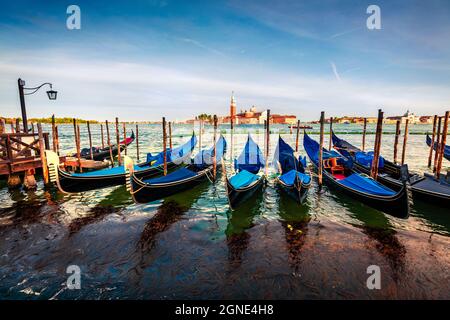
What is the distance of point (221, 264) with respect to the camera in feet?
14.3

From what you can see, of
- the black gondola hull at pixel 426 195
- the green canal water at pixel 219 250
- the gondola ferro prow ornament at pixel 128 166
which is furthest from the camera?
the black gondola hull at pixel 426 195

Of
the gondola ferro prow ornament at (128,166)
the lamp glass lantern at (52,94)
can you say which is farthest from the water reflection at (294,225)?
the lamp glass lantern at (52,94)

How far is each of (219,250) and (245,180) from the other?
10.5 feet

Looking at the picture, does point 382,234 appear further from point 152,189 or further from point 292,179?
point 152,189

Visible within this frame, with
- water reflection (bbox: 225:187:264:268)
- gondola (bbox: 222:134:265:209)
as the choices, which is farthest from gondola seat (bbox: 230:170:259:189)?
water reflection (bbox: 225:187:264:268)

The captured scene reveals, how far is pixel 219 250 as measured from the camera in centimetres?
484

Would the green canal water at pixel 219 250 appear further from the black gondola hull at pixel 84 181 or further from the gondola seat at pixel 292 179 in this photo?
the gondola seat at pixel 292 179

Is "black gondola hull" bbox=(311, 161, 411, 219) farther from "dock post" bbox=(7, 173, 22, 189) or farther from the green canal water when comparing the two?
"dock post" bbox=(7, 173, 22, 189)

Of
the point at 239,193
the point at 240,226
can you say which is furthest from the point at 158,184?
the point at 240,226

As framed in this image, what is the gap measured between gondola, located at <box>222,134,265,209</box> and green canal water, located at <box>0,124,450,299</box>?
48cm

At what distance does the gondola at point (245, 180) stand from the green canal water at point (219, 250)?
48 centimetres

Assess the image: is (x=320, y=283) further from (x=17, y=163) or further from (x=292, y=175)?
(x=17, y=163)

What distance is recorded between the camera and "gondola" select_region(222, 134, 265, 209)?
6479mm

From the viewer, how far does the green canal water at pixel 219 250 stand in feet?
12.2
